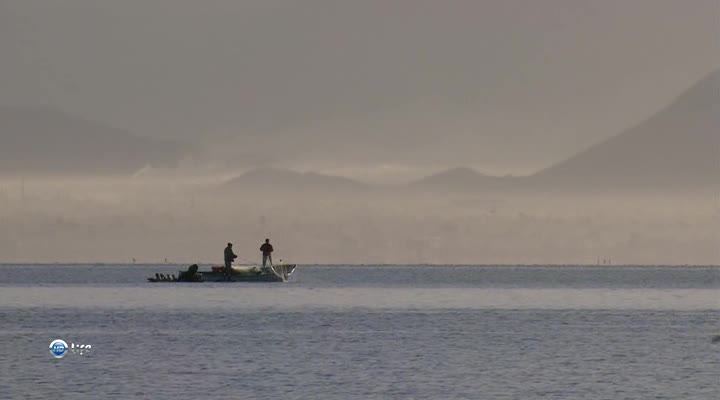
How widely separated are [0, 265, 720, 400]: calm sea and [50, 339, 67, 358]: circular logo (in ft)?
2.00

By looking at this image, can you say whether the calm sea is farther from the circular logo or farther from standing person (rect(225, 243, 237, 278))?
standing person (rect(225, 243, 237, 278))

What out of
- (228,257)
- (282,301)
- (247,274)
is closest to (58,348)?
(282,301)

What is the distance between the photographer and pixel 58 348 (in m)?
76.2

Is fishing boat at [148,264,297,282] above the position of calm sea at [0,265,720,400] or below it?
above

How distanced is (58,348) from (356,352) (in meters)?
13.3

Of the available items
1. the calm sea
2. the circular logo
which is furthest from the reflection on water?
the circular logo

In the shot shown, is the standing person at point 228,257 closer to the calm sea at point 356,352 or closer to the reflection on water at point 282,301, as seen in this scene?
the reflection on water at point 282,301

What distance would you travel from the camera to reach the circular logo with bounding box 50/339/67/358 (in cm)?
7356

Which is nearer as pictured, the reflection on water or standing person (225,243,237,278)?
the reflection on water

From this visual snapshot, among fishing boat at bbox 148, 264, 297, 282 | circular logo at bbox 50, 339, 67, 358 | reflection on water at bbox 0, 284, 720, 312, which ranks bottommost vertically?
circular logo at bbox 50, 339, 67, 358

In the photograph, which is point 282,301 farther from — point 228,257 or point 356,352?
point 356,352

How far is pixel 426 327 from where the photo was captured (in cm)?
10088

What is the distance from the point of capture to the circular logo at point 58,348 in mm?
73562

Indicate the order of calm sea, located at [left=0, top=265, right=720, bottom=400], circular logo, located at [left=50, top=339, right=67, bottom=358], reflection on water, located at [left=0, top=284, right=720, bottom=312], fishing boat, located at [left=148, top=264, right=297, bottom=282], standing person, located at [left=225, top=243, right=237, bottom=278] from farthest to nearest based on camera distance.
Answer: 1. fishing boat, located at [left=148, top=264, right=297, bottom=282]
2. standing person, located at [left=225, top=243, right=237, bottom=278]
3. reflection on water, located at [left=0, top=284, right=720, bottom=312]
4. circular logo, located at [left=50, top=339, right=67, bottom=358]
5. calm sea, located at [left=0, top=265, right=720, bottom=400]
